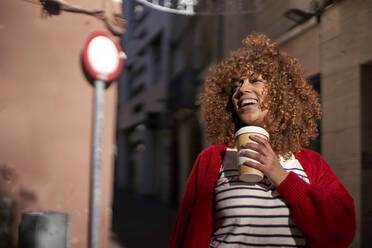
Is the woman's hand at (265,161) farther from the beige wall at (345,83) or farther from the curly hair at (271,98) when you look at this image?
the beige wall at (345,83)

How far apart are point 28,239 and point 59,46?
7.05ft

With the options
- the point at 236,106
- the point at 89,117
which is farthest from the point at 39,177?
the point at 236,106

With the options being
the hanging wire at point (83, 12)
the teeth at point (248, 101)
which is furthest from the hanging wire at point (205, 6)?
the teeth at point (248, 101)

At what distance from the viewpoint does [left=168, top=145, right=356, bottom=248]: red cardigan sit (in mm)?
1848

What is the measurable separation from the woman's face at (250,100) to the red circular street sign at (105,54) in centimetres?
232

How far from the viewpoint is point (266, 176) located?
1920 millimetres

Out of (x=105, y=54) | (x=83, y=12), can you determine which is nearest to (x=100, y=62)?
(x=105, y=54)

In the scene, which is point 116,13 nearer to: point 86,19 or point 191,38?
point 86,19

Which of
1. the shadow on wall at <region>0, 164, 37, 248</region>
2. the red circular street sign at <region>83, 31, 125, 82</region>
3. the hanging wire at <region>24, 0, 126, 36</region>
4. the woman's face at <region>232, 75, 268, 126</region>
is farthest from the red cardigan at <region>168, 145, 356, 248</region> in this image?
the hanging wire at <region>24, 0, 126, 36</region>

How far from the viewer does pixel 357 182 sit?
566 cm

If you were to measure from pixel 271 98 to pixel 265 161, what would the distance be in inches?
14.0

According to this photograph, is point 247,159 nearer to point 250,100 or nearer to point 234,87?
point 250,100

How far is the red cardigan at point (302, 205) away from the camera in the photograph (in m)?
1.85

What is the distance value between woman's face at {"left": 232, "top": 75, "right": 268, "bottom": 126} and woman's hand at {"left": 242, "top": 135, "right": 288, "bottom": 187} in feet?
→ 0.58
